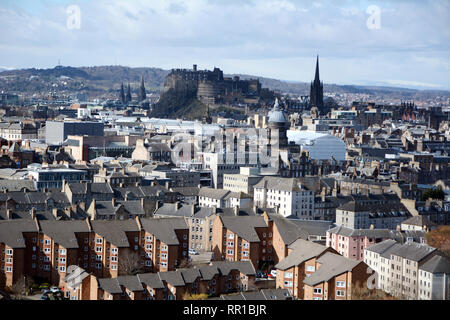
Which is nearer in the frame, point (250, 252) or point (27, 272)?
point (27, 272)

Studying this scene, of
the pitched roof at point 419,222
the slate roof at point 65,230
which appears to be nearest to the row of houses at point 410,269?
the pitched roof at point 419,222

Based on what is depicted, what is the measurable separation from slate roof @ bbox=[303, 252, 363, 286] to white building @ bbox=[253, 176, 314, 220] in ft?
58.9

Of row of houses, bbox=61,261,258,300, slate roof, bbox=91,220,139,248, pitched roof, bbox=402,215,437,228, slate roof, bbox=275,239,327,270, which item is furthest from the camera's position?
pitched roof, bbox=402,215,437,228

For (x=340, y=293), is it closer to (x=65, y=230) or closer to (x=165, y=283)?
(x=165, y=283)

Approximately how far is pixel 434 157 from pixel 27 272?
194ft

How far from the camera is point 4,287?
125 feet

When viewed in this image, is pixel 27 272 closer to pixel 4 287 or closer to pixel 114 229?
pixel 4 287

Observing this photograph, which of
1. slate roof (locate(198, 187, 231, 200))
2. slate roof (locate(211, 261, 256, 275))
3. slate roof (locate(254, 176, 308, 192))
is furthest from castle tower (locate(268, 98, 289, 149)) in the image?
slate roof (locate(211, 261, 256, 275))

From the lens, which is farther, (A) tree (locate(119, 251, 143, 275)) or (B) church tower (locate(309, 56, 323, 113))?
Answer: (B) church tower (locate(309, 56, 323, 113))

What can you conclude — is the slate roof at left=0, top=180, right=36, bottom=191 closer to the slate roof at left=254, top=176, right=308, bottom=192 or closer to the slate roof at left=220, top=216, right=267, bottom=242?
the slate roof at left=254, top=176, right=308, bottom=192

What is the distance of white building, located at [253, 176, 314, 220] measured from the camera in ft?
183

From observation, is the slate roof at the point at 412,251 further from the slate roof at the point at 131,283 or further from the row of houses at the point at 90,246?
the slate roof at the point at 131,283

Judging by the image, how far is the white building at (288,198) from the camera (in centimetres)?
5591
